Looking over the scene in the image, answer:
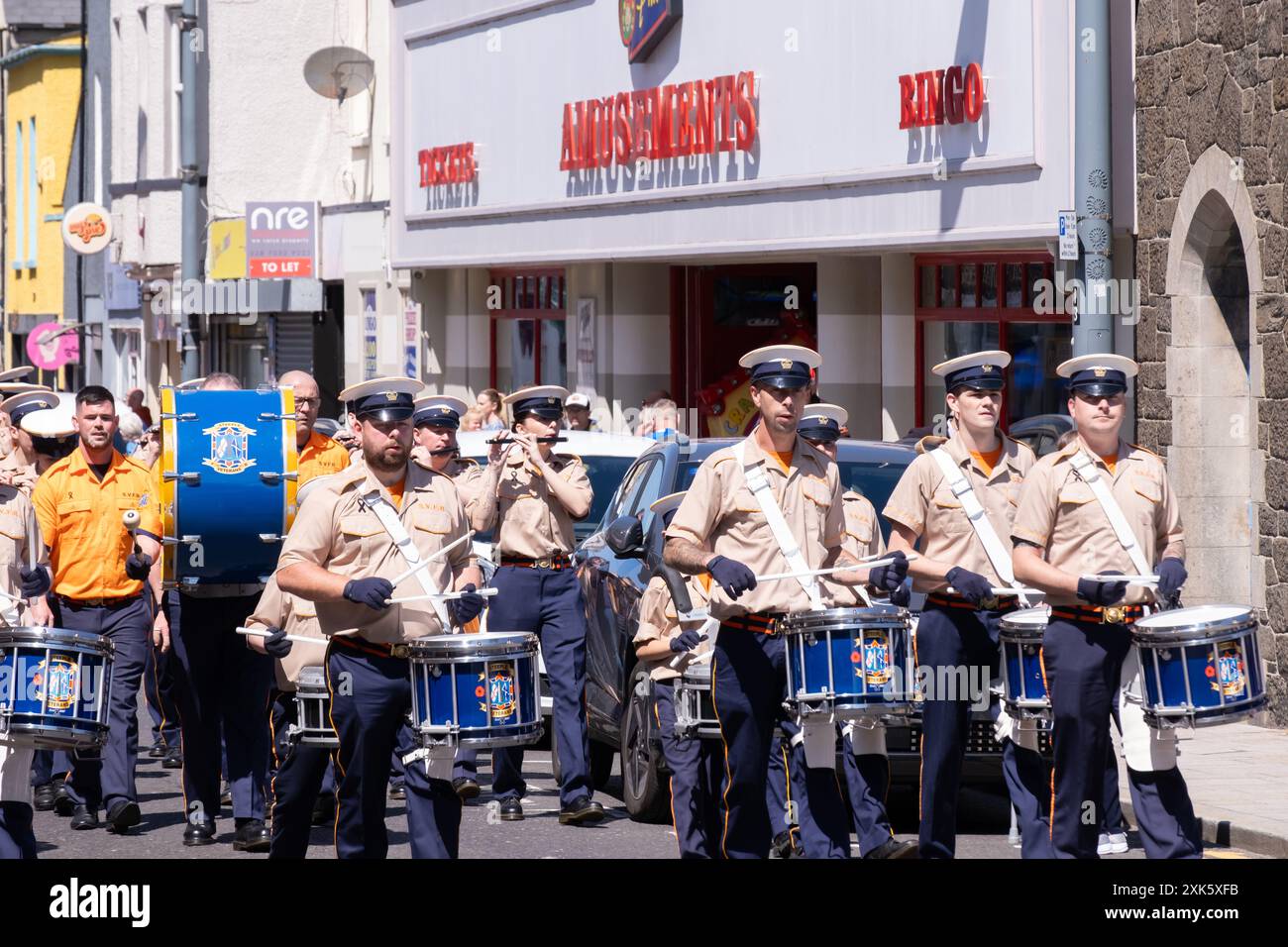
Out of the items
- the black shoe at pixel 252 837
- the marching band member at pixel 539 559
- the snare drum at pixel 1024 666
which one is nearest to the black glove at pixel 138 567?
the black shoe at pixel 252 837

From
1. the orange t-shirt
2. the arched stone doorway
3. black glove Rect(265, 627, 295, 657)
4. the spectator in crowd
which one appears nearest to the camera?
black glove Rect(265, 627, 295, 657)

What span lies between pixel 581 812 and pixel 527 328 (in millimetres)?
17474

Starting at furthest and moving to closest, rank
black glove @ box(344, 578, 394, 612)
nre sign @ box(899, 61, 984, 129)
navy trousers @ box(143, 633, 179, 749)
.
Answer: nre sign @ box(899, 61, 984, 129) < navy trousers @ box(143, 633, 179, 749) < black glove @ box(344, 578, 394, 612)

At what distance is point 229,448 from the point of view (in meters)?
10.7

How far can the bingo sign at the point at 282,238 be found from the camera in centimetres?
3328

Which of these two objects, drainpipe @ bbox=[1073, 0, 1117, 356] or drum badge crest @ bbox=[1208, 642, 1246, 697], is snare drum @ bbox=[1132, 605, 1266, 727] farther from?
drainpipe @ bbox=[1073, 0, 1117, 356]

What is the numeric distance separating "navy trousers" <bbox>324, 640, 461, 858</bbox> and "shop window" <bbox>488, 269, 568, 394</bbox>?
18594 millimetres

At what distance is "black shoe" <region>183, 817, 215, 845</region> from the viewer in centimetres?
1112

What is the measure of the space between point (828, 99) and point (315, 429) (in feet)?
29.1

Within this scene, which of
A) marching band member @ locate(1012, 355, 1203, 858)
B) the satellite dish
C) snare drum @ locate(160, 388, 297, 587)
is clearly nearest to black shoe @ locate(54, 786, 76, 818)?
snare drum @ locate(160, 388, 297, 587)

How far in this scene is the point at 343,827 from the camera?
8.72 m

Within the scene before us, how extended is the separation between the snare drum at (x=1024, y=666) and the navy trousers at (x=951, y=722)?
24cm

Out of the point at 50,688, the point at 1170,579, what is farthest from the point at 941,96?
the point at 50,688
